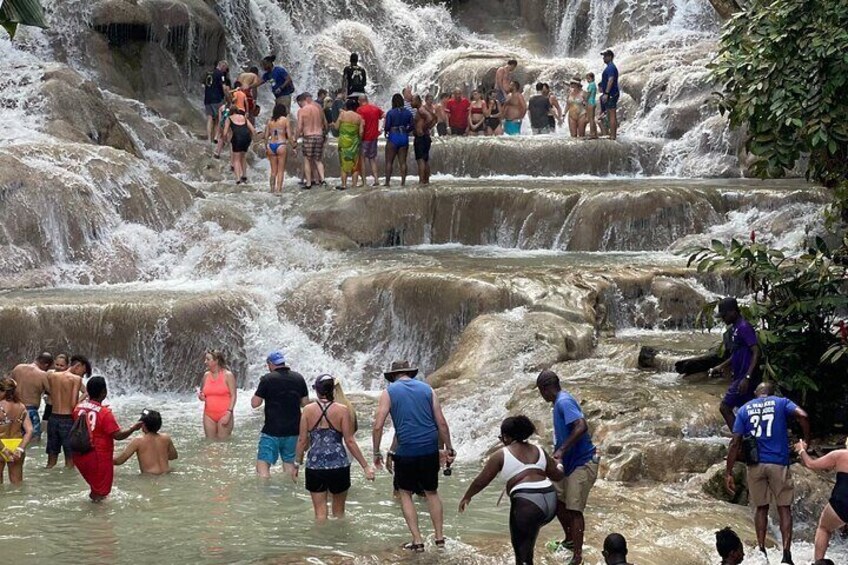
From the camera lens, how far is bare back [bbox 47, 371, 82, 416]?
12898 millimetres

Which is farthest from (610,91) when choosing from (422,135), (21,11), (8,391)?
(21,11)

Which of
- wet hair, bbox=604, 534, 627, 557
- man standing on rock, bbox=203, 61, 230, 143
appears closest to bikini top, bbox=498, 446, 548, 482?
wet hair, bbox=604, 534, 627, 557

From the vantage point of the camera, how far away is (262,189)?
23.5 metres

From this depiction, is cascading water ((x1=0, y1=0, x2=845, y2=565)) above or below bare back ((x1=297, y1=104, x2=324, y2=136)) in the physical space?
below

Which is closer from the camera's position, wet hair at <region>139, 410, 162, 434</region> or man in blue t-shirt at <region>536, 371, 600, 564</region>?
man in blue t-shirt at <region>536, 371, 600, 564</region>

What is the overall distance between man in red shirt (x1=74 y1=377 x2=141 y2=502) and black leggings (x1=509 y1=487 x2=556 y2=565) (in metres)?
4.13

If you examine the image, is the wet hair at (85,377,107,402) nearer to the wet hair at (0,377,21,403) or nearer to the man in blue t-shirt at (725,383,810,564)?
the wet hair at (0,377,21,403)

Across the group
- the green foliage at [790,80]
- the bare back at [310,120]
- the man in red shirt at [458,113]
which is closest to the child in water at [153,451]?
the green foliage at [790,80]

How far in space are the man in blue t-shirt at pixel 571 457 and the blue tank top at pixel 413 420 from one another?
851 mm

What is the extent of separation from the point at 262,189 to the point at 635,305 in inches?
332

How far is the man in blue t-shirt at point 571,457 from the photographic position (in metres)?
9.10

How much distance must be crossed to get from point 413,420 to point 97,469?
10.8 feet

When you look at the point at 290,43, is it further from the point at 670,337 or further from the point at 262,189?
the point at 670,337

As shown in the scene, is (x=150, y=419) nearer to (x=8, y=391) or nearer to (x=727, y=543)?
(x=8, y=391)
